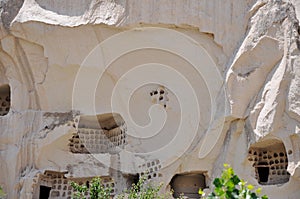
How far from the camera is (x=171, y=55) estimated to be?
40.0 feet

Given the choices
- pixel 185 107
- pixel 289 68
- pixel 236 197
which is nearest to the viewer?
pixel 236 197

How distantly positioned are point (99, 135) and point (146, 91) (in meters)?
1.75

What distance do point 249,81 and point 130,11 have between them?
2.97 meters

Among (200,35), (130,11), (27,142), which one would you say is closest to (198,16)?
(200,35)

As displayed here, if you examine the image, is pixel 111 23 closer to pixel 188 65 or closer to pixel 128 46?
pixel 128 46

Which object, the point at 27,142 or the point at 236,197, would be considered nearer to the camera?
the point at 236,197

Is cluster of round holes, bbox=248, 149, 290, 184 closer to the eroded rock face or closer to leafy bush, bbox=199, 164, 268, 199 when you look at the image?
the eroded rock face

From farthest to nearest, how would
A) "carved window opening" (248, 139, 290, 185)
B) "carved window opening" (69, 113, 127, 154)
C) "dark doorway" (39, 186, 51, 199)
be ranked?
"dark doorway" (39, 186, 51, 199) → "carved window opening" (69, 113, 127, 154) → "carved window opening" (248, 139, 290, 185)

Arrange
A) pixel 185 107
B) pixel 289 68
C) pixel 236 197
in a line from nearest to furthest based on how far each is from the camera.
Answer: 1. pixel 236 197
2. pixel 289 68
3. pixel 185 107

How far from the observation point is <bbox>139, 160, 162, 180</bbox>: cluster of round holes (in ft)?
39.4

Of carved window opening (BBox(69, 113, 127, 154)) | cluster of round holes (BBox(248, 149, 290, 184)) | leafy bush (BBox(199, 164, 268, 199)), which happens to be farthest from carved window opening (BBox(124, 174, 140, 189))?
leafy bush (BBox(199, 164, 268, 199))

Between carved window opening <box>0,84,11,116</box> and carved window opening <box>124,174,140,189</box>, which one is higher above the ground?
carved window opening <box>0,84,11,116</box>

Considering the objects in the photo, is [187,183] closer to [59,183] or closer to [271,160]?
[271,160]

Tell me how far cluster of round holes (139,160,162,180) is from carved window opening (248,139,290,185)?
1942mm
